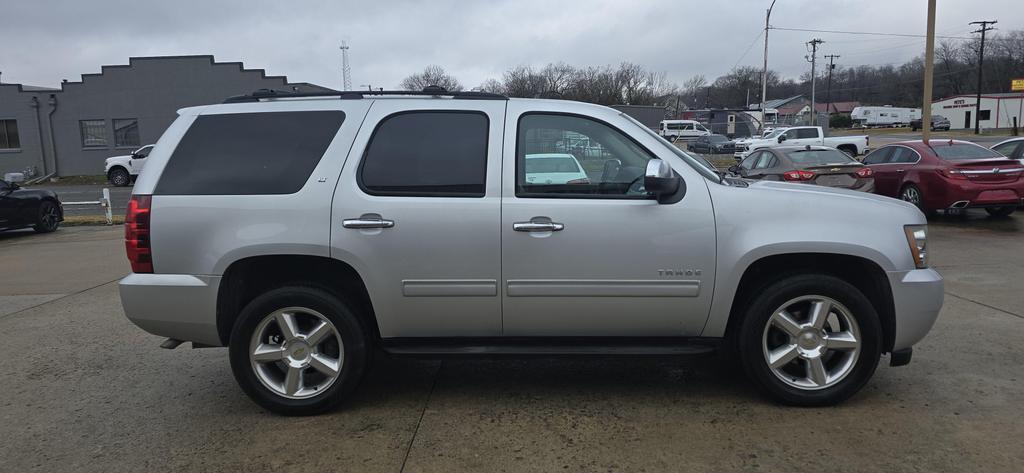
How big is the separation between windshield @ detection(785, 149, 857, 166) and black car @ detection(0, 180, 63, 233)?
14571mm

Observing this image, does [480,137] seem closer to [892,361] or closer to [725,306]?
[725,306]

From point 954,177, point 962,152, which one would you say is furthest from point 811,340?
point 962,152

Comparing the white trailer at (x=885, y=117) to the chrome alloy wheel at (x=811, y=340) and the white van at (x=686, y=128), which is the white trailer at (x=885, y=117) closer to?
the white van at (x=686, y=128)

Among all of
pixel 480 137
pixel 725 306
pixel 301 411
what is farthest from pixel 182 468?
pixel 725 306

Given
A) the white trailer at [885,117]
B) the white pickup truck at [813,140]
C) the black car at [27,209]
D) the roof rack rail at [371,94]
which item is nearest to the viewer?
the roof rack rail at [371,94]

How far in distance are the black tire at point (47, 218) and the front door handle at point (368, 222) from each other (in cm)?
1311

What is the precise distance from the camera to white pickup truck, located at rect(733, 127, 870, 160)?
30078 millimetres

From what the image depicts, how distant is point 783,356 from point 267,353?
2.97 metres

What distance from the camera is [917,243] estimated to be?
13.0ft

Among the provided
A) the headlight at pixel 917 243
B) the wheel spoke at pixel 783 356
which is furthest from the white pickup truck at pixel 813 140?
the wheel spoke at pixel 783 356

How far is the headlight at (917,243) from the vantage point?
12.9 feet

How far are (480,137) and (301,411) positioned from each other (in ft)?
6.31

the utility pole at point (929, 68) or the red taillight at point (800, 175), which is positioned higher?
the utility pole at point (929, 68)

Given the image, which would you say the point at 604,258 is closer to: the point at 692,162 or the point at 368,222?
the point at 692,162
